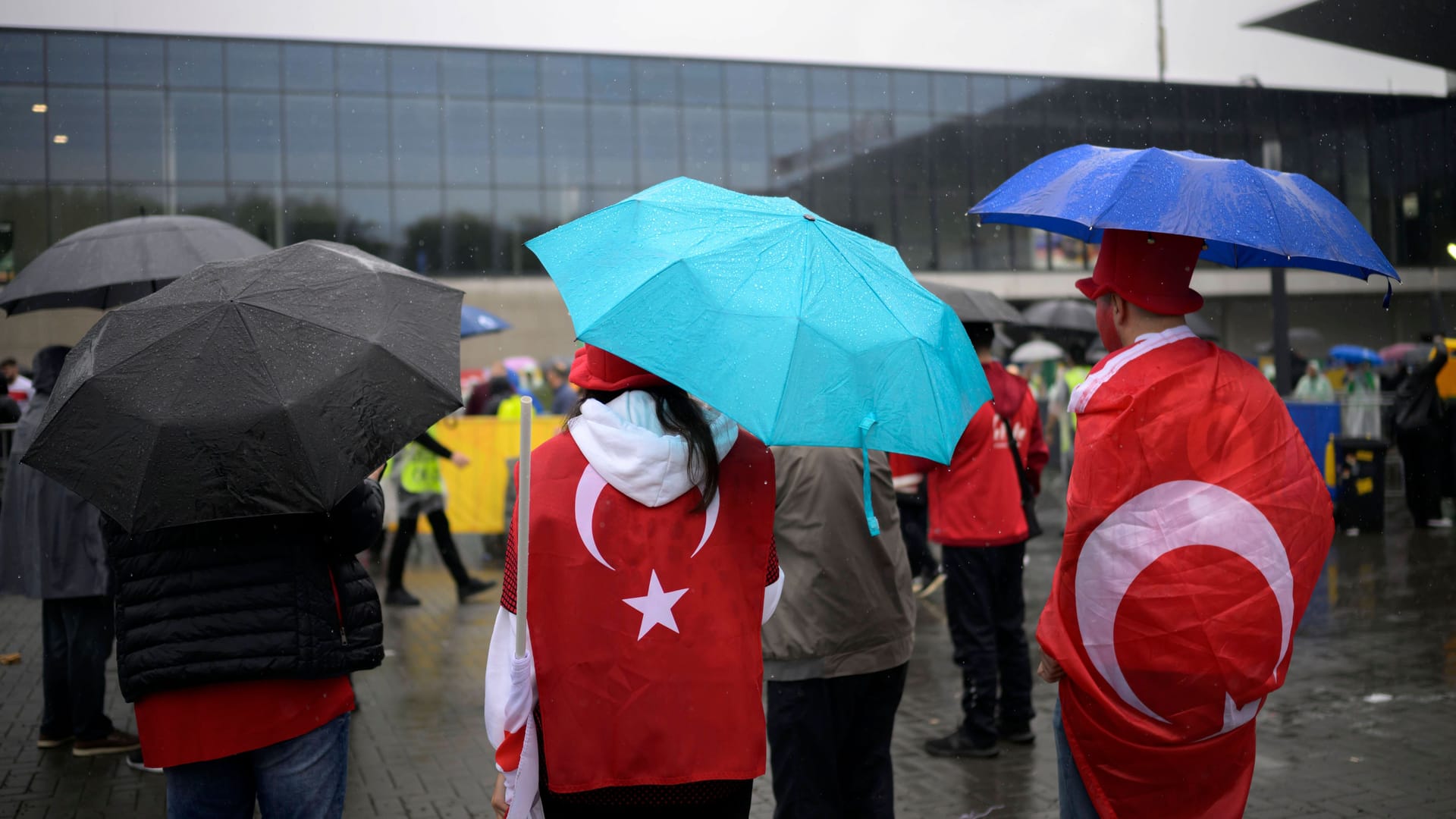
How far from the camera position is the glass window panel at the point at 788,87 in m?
37.1

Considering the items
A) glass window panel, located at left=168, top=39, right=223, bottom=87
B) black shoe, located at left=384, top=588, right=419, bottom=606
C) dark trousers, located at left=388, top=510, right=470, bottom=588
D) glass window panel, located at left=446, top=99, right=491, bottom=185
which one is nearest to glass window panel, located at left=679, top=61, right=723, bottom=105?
glass window panel, located at left=446, top=99, right=491, bottom=185

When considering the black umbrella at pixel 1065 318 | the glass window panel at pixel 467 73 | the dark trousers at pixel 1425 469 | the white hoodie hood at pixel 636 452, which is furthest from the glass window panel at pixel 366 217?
the white hoodie hood at pixel 636 452

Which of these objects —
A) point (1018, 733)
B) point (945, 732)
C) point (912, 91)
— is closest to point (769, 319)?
point (1018, 733)

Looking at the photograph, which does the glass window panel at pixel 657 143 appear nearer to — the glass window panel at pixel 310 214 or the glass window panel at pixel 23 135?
the glass window panel at pixel 310 214

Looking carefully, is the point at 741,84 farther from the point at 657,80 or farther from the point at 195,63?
the point at 195,63

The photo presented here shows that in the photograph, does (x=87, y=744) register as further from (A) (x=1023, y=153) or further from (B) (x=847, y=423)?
(A) (x=1023, y=153)

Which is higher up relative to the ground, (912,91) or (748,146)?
(912,91)

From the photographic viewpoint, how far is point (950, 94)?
37.6 metres

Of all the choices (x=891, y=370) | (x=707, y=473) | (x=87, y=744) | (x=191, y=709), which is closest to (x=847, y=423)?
(x=891, y=370)

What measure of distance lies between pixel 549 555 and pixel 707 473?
1.23 feet

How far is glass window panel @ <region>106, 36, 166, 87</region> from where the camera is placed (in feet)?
104

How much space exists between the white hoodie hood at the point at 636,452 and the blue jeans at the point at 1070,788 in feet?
4.49

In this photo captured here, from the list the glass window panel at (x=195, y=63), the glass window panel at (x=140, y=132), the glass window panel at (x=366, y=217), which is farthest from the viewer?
the glass window panel at (x=366, y=217)

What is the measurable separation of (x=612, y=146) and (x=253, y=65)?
1011cm
